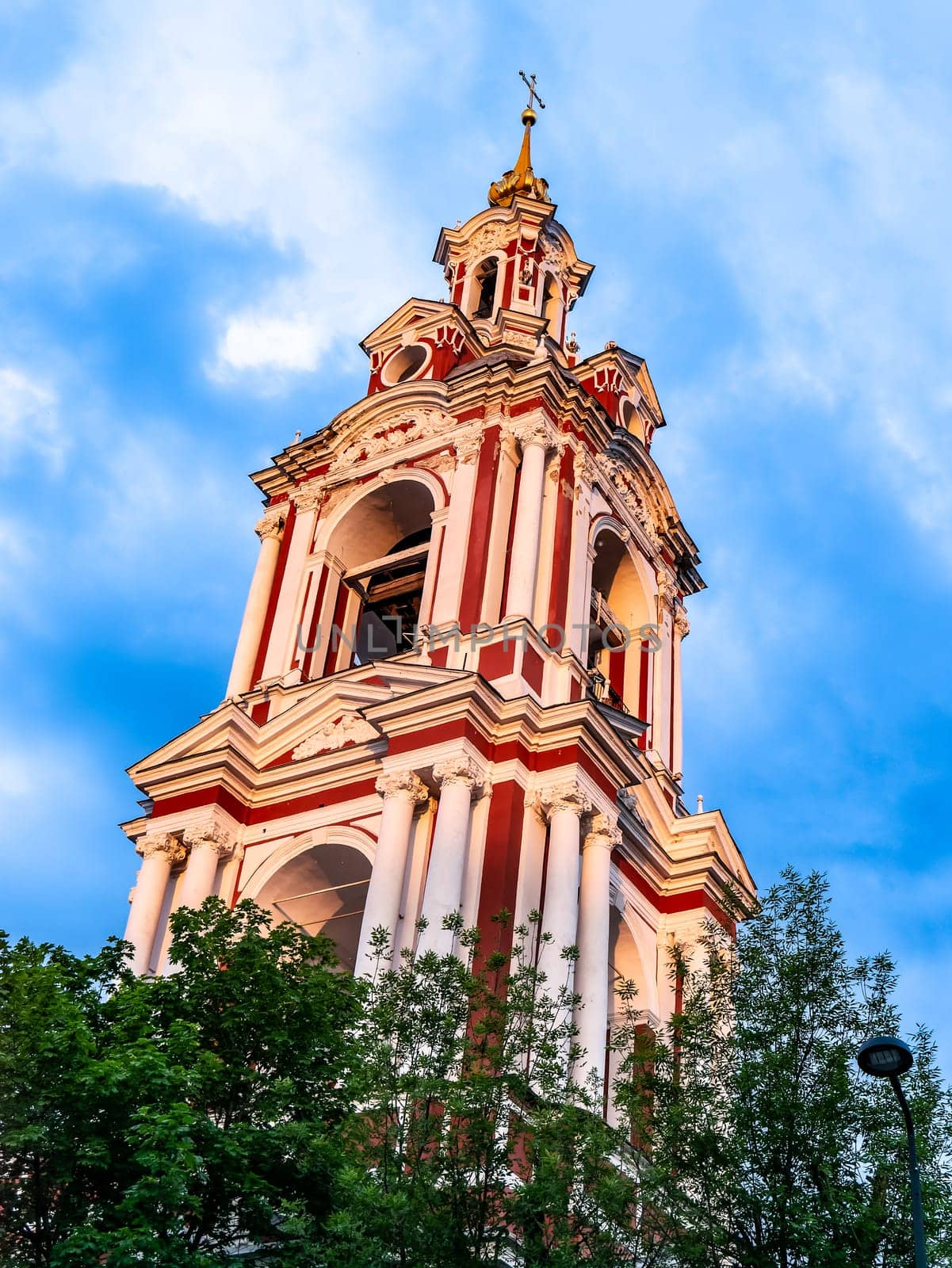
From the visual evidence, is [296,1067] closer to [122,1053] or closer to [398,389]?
[122,1053]

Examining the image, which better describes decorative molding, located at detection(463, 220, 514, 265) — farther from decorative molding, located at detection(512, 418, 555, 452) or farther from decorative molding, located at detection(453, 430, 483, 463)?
decorative molding, located at detection(512, 418, 555, 452)

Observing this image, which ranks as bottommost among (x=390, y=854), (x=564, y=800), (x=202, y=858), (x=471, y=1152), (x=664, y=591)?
(x=471, y=1152)

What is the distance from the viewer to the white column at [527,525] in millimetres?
29062

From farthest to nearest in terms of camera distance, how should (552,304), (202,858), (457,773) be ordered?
(552,304)
(202,858)
(457,773)

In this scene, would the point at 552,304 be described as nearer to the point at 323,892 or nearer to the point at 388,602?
the point at 388,602

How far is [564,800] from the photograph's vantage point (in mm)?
25953

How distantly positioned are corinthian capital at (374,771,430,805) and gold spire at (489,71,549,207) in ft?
64.5

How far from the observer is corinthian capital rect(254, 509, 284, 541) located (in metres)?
34.7

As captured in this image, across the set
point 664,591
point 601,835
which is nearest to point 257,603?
point 664,591

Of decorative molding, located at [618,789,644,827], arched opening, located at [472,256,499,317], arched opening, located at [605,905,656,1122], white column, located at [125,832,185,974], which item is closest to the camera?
white column, located at [125,832,185,974]

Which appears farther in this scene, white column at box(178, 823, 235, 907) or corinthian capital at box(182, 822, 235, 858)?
corinthian capital at box(182, 822, 235, 858)

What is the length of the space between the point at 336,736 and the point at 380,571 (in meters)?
5.55

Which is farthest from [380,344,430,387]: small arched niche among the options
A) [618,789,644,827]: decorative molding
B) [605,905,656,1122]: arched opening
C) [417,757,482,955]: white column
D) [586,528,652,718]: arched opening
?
[605,905,656,1122]: arched opening

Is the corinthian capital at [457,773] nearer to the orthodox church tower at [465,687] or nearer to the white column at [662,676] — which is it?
the orthodox church tower at [465,687]
